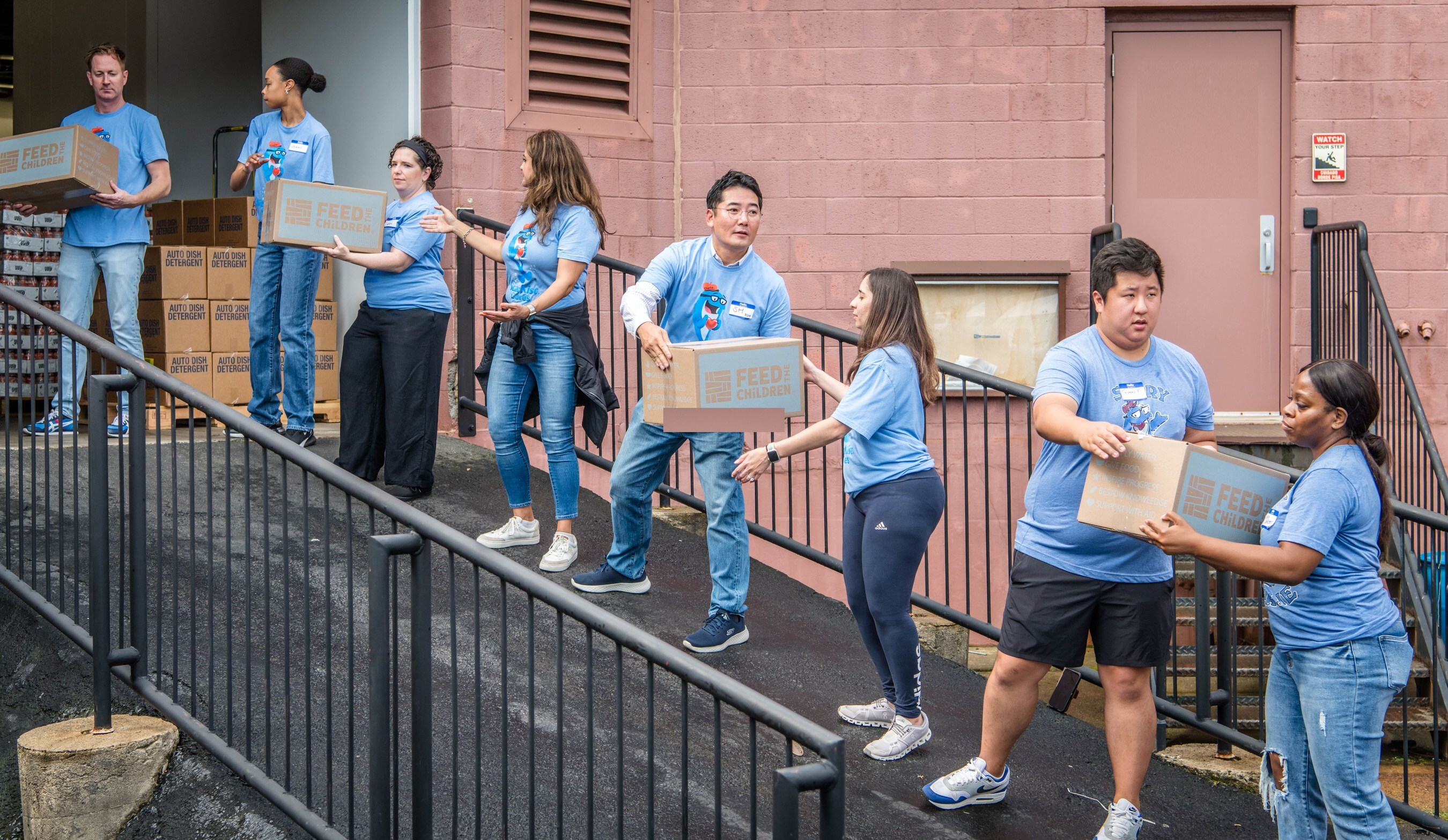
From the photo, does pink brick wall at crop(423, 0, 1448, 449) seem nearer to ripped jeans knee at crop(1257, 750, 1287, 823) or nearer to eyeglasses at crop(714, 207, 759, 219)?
eyeglasses at crop(714, 207, 759, 219)

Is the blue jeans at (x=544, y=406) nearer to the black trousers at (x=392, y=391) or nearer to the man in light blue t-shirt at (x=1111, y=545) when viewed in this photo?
the black trousers at (x=392, y=391)

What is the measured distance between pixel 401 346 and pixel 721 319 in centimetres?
168

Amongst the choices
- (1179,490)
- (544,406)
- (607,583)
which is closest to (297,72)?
(544,406)

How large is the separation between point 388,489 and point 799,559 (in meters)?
3.06

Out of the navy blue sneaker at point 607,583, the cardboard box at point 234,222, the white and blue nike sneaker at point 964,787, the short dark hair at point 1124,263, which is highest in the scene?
the cardboard box at point 234,222

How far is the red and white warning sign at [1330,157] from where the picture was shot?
7941 mm

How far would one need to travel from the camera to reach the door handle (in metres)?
8.03

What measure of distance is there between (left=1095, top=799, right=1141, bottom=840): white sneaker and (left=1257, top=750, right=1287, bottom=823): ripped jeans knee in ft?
1.09

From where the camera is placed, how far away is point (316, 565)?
486 cm

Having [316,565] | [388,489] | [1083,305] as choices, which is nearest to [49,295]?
[388,489]

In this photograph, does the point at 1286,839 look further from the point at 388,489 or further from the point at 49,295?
the point at 49,295

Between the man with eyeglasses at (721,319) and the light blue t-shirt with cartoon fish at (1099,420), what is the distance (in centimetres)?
126

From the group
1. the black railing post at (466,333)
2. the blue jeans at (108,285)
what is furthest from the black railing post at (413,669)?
the black railing post at (466,333)

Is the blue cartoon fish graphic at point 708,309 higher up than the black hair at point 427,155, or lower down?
lower down
